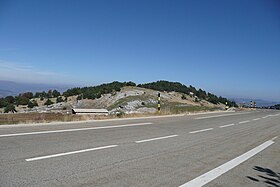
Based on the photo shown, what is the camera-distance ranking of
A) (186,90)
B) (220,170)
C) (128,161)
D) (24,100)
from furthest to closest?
1. (186,90)
2. (24,100)
3. (128,161)
4. (220,170)

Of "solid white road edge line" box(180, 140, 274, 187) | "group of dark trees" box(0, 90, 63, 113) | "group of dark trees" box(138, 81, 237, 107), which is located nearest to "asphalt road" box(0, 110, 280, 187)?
"solid white road edge line" box(180, 140, 274, 187)

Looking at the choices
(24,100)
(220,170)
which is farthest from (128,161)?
(24,100)

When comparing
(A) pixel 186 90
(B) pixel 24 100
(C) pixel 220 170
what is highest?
(A) pixel 186 90

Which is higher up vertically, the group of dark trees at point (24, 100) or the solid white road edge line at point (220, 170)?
the group of dark trees at point (24, 100)

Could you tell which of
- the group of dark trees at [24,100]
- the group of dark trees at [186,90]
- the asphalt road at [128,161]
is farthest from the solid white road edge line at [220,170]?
the group of dark trees at [186,90]

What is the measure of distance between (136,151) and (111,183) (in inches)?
98.8

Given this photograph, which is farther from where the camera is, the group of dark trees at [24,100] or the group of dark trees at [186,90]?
the group of dark trees at [186,90]

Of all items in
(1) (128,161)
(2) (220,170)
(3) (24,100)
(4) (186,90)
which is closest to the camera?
(2) (220,170)

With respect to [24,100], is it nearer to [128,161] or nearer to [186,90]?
[186,90]

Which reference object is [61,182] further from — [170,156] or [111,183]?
[170,156]

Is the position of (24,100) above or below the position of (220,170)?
above

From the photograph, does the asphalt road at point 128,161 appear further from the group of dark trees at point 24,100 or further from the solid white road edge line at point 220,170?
the group of dark trees at point 24,100

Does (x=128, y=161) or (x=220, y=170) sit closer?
(x=220, y=170)

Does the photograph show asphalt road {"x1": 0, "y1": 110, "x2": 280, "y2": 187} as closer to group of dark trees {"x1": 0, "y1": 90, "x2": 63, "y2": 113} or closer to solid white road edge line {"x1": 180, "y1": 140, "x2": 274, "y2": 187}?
solid white road edge line {"x1": 180, "y1": 140, "x2": 274, "y2": 187}
